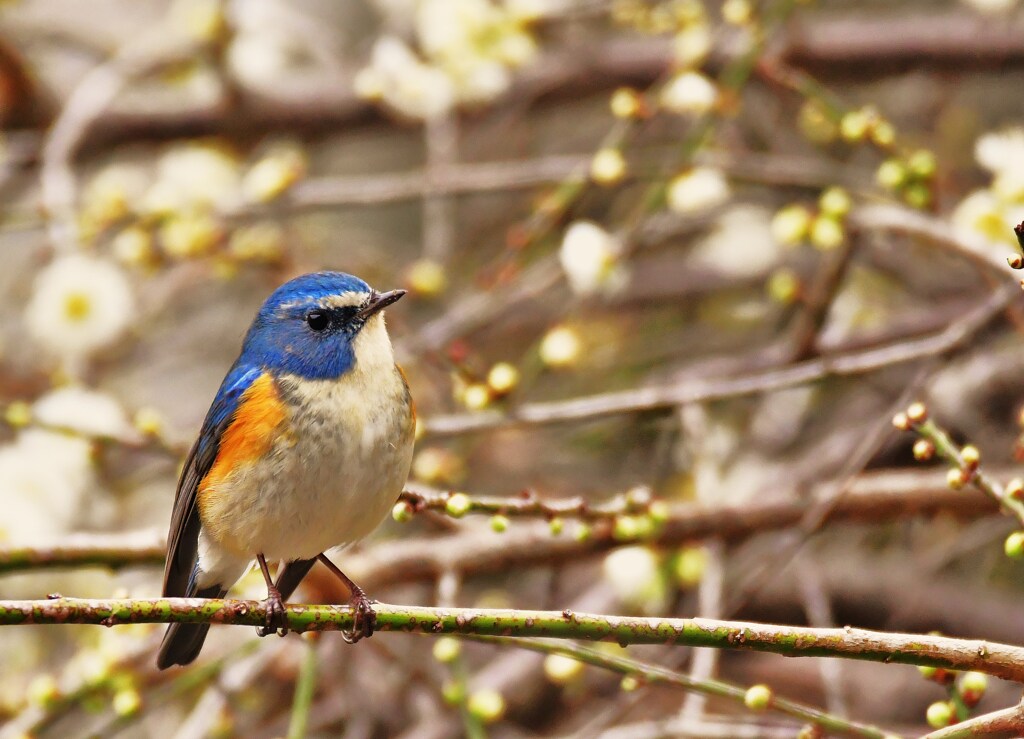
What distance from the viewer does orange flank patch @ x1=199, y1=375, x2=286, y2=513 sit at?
254cm

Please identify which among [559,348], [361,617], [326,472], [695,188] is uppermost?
[695,188]

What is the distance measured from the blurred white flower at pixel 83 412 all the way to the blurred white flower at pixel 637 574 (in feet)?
4.56

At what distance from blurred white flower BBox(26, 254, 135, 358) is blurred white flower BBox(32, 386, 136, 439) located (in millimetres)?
326

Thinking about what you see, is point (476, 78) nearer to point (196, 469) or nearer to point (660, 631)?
point (196, 469)

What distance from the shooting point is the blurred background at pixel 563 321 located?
3162 millimetres

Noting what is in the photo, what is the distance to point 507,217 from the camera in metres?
5.12

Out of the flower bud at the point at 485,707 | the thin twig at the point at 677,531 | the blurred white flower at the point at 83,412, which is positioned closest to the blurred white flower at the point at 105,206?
the blurred white flower at the point at 83,412

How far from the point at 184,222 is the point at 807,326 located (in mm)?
1881

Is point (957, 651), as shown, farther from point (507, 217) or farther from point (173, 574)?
point (507, 217)

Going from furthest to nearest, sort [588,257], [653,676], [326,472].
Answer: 1. [588,257]
2. [326,472]
3. [653,676]

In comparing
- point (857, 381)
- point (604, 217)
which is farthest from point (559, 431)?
point (857, 381)

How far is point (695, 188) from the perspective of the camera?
333 centimetres

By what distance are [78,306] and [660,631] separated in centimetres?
276

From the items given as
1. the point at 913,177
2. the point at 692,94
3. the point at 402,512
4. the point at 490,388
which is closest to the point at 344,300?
the point at 490,388
